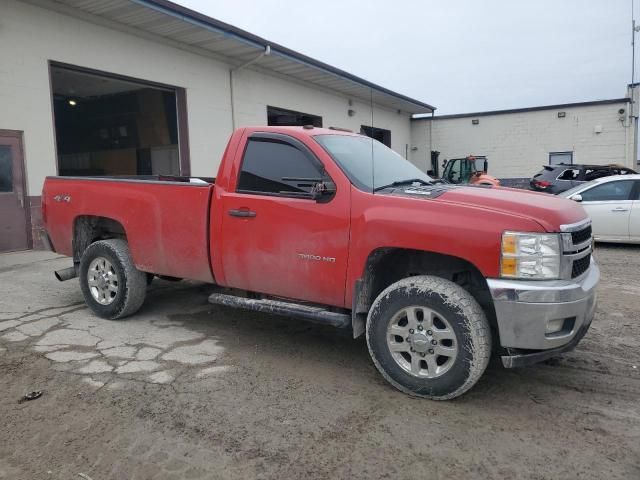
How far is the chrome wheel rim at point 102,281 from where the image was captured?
5.59m

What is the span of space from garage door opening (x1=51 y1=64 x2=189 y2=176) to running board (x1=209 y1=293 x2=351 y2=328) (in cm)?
970

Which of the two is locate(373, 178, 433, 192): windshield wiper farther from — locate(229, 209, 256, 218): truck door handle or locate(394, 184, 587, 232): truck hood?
locate(229, 209, 256, 218): truck door handle

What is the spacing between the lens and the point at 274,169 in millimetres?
4535

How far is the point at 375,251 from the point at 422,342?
75 centimetres

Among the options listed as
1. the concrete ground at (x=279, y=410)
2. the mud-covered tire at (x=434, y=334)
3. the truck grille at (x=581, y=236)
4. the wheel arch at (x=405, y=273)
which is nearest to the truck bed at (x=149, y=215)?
the concrete ground at (x=279, y=410)

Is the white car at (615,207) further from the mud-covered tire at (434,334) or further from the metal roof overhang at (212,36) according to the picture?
the mud-covered tire at (434,334)

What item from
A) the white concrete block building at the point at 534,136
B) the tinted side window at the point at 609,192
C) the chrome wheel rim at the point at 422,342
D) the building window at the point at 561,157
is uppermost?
the white concrete block building at the point at 534,136

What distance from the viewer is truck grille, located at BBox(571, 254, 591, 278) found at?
11.6 ft

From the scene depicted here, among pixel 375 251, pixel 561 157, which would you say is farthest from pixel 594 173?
pixel 375 251

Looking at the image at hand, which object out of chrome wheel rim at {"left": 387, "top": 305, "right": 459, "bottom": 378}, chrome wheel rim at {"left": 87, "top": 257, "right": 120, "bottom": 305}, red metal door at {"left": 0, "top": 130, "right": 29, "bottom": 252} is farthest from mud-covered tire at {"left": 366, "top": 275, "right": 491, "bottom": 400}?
red metal door at {"left": 0, "top": 130, "right": 29, "bottom": 252}

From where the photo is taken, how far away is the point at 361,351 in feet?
15.5

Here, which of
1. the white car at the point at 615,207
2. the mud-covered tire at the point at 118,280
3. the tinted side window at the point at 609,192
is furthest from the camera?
the tinted side window at the point at 609,192

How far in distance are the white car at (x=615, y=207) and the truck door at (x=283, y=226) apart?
298 inches

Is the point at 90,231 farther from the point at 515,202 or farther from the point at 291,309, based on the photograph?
the point at 515,202
